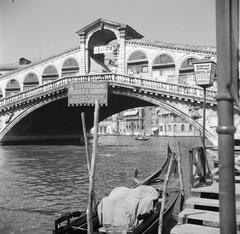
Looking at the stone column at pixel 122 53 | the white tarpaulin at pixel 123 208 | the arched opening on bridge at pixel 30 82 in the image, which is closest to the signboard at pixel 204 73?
the white tarpaulin at pixel 123 208

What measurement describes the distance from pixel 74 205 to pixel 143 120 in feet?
229

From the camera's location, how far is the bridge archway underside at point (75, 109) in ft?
72.8

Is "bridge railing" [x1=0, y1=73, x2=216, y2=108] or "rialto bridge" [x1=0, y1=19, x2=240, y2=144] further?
"rialto bridge" [x1=0, y1=19, x2=240, y2=144]

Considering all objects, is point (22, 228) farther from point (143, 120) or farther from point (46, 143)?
point (143, 120)

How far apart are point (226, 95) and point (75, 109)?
30.1 metres

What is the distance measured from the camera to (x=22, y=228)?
652cm

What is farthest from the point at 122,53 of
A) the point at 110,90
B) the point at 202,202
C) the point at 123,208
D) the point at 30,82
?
the point at 202,202

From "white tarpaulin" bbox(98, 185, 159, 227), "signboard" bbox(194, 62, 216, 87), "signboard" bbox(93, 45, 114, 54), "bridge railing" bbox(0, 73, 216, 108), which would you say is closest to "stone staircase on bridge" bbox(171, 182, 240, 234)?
"white tarpaulin" bbox(98, 185, 159, 227)

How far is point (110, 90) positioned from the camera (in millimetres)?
25188

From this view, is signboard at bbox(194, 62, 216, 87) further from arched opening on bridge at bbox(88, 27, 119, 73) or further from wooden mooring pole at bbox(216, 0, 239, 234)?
arched opening on bridge at bbox(88, 27, 119, 73)

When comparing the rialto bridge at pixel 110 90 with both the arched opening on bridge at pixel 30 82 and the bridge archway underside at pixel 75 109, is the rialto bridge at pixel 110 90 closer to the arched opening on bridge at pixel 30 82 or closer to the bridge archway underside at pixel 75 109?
the bridge archway underside at pixel 75 109

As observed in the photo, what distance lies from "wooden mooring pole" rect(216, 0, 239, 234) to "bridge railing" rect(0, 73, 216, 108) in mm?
18956

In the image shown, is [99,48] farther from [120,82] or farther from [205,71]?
[205,71]

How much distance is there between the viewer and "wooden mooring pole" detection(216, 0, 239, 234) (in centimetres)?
131
